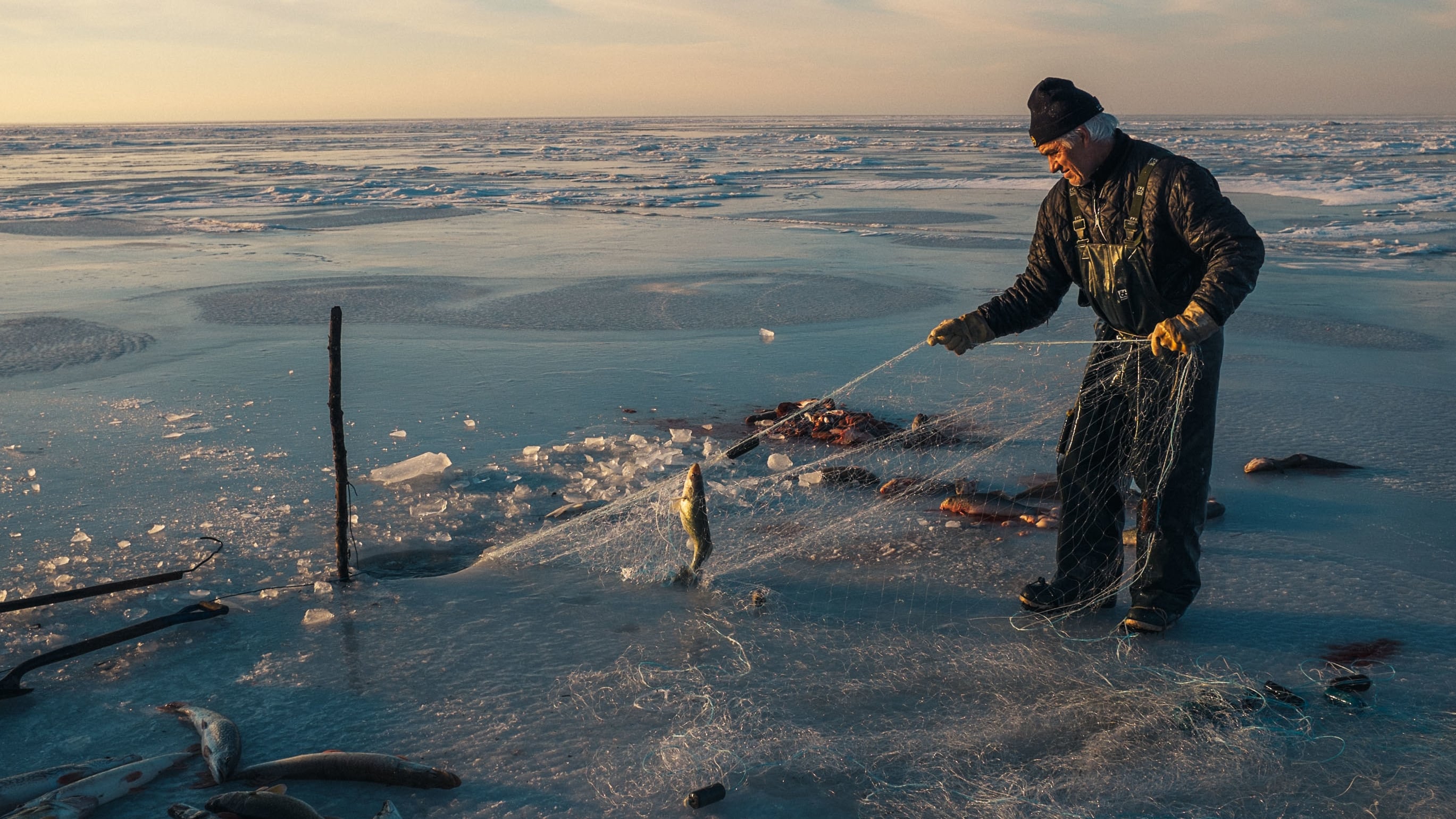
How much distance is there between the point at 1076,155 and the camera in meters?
3.71

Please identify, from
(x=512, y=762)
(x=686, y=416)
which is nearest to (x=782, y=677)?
(x=512, y=762)

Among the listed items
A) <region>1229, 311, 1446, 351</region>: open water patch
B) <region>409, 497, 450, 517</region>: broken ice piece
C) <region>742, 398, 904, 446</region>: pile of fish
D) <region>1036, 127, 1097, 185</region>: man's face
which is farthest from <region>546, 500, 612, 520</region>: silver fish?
<region>1229, 311, 1446, 351</region>: open water patch

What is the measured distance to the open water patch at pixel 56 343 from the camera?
27.2 feet

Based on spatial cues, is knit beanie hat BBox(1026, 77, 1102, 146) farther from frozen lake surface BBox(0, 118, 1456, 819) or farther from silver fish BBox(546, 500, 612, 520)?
silver fish BBox(546, 500, 612, 520)

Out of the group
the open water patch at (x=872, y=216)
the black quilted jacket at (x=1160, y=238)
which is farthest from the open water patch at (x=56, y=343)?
the open water patch at (x=872, y=216)

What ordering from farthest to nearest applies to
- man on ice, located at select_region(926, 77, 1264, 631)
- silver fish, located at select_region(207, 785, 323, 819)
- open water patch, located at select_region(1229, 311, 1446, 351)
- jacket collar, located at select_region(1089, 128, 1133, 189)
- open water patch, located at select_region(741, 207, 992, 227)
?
open water patch, located at select_region(741, 207, 992, 227)
open water patch, located at select_region(1229, 311, 1446, 351)
jacket collar, located at select_region(1089, 128, 1133, 189)
man on ice, located at select_region(926, 77, 1264, 631)
silver fish, located at select_region(207, 785, 323, 819)

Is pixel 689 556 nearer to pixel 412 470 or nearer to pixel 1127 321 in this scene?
pixel 412 470

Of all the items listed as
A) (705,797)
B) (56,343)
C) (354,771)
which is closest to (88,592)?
(354,771)

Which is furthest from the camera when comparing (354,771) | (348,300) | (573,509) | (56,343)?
(348,300)

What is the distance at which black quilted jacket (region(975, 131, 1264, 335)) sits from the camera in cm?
341

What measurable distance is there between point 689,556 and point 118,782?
2.33 metres

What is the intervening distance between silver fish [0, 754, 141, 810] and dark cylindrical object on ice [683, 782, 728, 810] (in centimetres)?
158

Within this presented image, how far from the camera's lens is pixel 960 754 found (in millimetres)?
3039

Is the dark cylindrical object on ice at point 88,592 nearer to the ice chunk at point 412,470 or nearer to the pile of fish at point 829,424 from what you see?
the ice chunk at point 412,470
